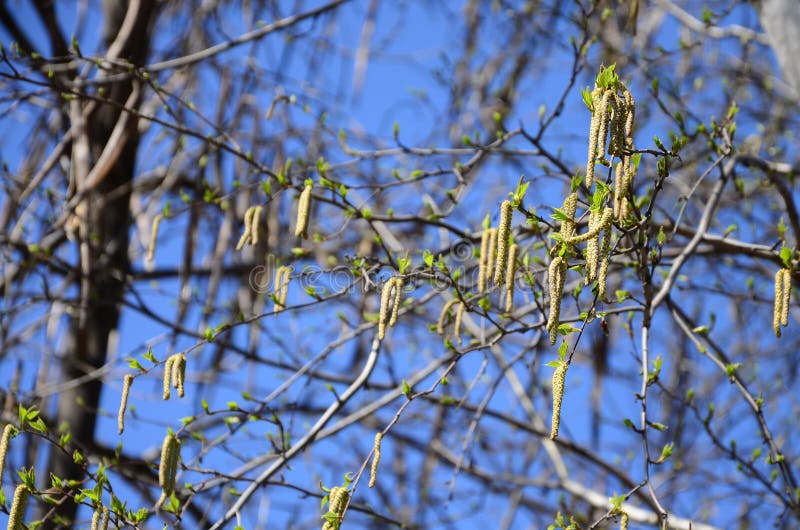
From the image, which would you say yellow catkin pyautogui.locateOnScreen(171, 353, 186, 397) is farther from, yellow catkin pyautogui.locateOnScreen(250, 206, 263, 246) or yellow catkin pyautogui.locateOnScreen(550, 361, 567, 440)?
A: yellow catkin pyautogui.locateOnScreen(550, 361, 567, 440)

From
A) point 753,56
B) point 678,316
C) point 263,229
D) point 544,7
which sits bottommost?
point 678,316

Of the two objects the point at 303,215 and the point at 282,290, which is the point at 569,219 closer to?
the point at 303,215

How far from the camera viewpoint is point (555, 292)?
5.39 ft

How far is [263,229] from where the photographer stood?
12.0 feet

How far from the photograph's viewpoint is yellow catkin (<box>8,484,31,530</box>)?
6.18 feet

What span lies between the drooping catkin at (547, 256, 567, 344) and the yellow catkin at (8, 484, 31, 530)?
109cm

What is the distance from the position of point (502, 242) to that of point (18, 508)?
109cm

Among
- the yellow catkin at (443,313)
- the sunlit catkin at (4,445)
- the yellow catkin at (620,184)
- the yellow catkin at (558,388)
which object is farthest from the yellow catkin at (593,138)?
the sunlit catkin at (4,445)

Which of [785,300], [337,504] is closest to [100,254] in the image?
[337,504]

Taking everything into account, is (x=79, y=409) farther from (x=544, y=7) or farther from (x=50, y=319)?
(x=544, y=7)

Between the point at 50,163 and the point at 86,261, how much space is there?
0.37 meters

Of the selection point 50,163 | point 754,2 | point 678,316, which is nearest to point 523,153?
point 678,316

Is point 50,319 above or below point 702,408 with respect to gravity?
below

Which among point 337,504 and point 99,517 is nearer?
point 337,504
